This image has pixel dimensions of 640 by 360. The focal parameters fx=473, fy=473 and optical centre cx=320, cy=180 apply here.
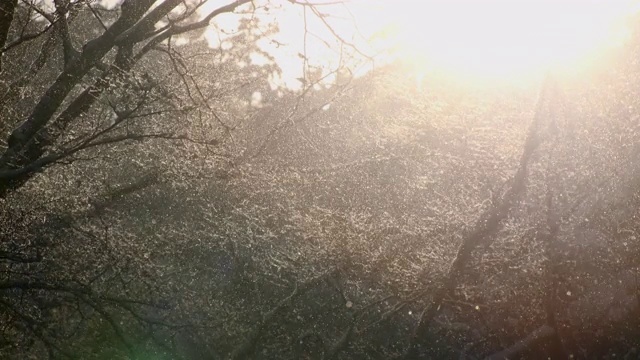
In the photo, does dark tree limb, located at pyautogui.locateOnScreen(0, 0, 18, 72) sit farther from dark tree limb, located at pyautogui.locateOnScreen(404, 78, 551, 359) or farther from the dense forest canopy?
dark tree limb, located at pyautogui.locateOnScreen(404, 78, 551, 359)

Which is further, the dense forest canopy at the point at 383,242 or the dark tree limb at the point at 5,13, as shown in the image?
the dense forest canopy at the point at 383,242

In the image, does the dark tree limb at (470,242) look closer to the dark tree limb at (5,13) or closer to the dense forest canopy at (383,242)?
the dense forest canopy at (383,242)

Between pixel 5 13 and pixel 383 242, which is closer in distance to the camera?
pixel 5 13

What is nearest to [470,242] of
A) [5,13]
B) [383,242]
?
[383,242]

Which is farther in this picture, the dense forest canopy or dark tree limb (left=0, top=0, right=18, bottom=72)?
the dense forest canopy

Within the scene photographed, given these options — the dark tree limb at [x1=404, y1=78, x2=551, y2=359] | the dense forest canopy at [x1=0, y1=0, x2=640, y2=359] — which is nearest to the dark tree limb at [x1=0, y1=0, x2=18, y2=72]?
the dense forest canopy at [x1=0, y1=0, x2=640, y2=359]

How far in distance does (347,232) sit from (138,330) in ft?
11.4

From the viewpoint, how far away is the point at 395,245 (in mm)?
7383

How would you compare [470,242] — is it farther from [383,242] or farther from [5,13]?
[5,13]

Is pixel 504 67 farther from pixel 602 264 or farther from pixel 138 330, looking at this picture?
pixel 138 330

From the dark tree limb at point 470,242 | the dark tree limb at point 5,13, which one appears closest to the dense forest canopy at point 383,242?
the dark tree limb at point 470,242

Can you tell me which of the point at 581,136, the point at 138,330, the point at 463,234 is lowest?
the point at 138,330

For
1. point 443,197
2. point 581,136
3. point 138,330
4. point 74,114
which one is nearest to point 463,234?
point 443,197

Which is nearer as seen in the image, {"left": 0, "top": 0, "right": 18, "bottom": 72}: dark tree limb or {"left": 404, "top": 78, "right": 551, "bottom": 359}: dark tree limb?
{"left": 0, "top": 0, "right": 18, "bottom": 72}: dark tree limb
